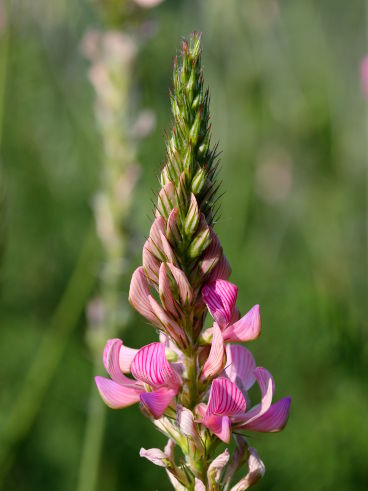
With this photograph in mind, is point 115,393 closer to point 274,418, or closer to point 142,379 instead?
point 142,379

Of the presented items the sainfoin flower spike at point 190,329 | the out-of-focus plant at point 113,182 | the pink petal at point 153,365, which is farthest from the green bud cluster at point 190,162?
the out-of-focus plant at point 113,182

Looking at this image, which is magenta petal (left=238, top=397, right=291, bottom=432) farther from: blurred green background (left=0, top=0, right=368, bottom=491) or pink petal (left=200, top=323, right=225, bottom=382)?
blurred green background (left=0, top=0, right=368, bottom=491)

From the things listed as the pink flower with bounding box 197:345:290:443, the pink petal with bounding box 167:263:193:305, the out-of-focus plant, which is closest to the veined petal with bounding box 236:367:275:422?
the pink flower with bounding box 197:345:290:443

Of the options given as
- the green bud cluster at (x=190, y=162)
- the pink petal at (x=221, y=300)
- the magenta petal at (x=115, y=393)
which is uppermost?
the green bud cluster at (x=190, y=162)

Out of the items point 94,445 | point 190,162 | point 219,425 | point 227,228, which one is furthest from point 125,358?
point 227,228

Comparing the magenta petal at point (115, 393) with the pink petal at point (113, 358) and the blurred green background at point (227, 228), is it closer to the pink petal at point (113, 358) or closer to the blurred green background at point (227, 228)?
the pink petal at point (113, 358)

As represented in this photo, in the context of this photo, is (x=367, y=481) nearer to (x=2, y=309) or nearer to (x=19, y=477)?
(x=19, y=477)

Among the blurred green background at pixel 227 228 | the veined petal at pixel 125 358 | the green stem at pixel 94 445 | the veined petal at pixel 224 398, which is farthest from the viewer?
the blurred green background at pixel 227 228
